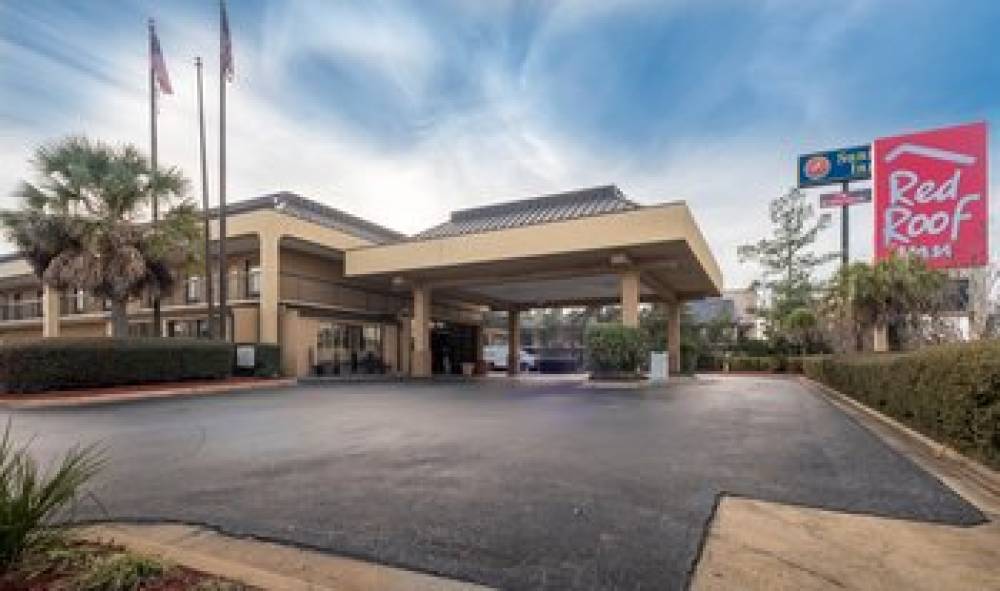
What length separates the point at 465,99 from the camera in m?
14.0

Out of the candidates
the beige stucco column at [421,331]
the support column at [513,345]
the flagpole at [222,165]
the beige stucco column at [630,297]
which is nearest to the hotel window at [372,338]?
the beige stucco column at [421,331]

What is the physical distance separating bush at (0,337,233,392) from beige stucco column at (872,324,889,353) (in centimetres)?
2308

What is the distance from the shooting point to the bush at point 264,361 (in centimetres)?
2072

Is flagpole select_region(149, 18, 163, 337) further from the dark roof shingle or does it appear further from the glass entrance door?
the dark roof shingle

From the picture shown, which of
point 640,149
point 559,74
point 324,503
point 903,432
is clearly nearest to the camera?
point 324,503

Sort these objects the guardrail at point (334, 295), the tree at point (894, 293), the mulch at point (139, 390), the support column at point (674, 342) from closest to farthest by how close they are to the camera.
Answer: the mulch at point (139, 390) → the tree at point (894, 293) → the guardrail at point (334, 295) → the support column at point (674, 342)

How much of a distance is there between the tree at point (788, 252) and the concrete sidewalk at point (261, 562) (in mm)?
35781

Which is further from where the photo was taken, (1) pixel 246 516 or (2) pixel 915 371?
(2) pixel 915 371

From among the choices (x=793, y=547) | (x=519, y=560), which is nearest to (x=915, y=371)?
(x=793, y=547)

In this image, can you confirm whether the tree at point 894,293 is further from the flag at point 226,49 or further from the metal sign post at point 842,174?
the flag at point 226,49

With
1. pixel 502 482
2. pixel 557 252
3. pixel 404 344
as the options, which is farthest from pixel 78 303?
pixel 502 482

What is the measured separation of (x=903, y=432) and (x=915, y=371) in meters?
1.09

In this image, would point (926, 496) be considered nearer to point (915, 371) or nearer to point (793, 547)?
point (793, 547)

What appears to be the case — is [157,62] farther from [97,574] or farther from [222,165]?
[97,574]
